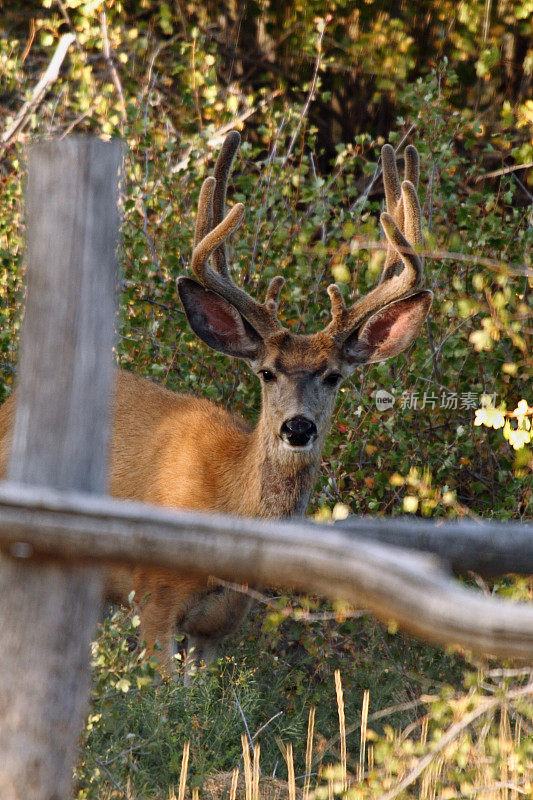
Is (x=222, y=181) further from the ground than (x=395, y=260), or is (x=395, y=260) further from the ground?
(x=222, y=181)

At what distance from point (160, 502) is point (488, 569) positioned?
3.21m

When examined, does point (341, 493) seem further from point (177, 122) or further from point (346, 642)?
point (177, 122)

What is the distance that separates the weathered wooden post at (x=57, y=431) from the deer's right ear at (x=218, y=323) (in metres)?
2.85

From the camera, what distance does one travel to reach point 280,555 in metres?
1.99

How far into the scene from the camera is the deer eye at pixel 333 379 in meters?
5.15

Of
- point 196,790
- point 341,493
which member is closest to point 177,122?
point 341,493

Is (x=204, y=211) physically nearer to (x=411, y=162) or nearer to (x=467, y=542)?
(x=411, y=162)

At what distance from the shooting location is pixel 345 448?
5.59 m

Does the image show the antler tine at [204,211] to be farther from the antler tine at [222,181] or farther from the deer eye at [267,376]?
the deer eye at [267,376]

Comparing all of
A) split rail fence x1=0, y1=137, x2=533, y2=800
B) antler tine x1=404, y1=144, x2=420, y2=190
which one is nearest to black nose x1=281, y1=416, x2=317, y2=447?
antler tine x1=404, y1=144, x2=420, y2=190

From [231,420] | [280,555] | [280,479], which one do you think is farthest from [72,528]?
[231,420]

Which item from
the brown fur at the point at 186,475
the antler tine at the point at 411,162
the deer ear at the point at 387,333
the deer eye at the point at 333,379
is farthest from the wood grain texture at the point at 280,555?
the antler tine at the point at 411,162

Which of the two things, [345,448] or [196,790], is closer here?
[196,790]

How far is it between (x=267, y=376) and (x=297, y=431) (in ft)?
1.35
